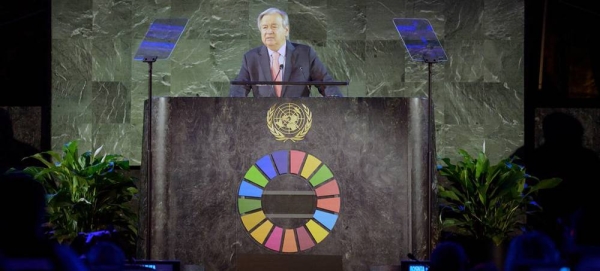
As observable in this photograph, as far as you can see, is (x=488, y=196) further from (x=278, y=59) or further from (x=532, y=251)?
(x=532, y=251)

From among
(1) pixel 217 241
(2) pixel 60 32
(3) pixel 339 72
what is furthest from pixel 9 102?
(1) pixel 217 241

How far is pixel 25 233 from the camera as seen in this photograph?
2775 mm

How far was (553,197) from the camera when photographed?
31.4ft

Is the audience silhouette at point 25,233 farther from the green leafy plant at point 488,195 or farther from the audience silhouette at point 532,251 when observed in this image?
the green leafy plant at point 488,195

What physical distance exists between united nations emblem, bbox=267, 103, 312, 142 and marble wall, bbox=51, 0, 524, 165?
335 centimetres

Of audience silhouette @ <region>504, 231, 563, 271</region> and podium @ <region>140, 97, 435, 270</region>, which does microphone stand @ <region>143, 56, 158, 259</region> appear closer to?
podium @ <region>140, 97, 435, 270</region>

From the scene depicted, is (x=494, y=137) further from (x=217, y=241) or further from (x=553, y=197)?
(x=217, y=241)

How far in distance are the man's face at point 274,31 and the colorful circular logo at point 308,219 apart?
215 cm

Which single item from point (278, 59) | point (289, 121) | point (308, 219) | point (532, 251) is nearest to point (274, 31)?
point (278, 59)

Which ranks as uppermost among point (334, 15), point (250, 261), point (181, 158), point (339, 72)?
point (334, 15)

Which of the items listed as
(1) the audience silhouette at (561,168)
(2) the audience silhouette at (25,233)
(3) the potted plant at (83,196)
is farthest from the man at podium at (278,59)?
(2) the audience silhouette at (25,233)

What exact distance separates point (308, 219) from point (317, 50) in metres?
3.86

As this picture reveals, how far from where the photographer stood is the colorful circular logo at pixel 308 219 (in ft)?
21.0

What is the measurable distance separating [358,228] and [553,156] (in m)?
3.91
